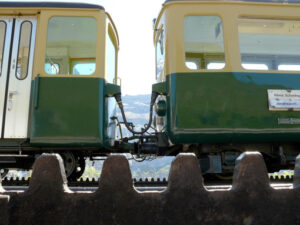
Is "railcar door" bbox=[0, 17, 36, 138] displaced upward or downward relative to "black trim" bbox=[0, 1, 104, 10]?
downward

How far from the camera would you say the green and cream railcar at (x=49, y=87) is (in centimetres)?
351

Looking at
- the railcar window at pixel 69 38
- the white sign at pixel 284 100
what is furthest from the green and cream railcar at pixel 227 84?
the railcar window at pixel 69 38

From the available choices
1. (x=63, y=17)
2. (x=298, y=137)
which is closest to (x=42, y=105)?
(x=63, y=17)

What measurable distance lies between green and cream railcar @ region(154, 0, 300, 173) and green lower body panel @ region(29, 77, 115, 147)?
888 mm

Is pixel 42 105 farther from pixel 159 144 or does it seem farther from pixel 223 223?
pixel 223 223

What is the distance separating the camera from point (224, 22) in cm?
371

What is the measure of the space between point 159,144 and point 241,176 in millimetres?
2667

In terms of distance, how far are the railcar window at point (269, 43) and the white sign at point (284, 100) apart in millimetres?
361

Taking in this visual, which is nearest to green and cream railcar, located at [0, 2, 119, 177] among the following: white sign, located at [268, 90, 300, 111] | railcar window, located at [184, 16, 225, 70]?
railcar window, located at [184, 16, 225, 70]

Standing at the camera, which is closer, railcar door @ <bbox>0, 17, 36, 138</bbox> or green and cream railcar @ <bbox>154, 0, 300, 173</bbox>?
green and cream railcar @ <bbox>154, 0, 300, 173</bbox>

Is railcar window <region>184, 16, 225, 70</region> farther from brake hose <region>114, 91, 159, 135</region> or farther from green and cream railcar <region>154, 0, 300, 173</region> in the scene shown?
brake hose <region>114, 91, 159, 135</region>

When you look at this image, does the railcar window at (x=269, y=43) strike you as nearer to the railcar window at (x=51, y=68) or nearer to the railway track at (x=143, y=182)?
the railway track at (x=143, y=182)

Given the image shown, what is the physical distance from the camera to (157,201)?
122cm

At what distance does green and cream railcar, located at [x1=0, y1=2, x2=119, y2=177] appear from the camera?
351 centimetres
